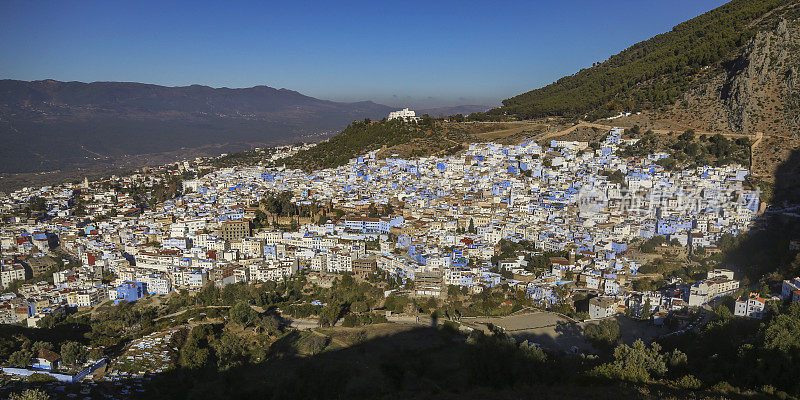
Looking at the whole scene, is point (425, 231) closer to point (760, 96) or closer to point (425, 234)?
point (425, 234)

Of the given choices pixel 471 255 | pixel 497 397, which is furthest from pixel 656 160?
pixel 497 397

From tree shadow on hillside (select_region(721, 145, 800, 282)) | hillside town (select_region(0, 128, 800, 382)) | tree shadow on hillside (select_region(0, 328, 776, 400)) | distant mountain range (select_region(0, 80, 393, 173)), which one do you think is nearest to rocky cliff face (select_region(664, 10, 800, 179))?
tree shadow on hillside (select_region(721, 145, 800, 282))

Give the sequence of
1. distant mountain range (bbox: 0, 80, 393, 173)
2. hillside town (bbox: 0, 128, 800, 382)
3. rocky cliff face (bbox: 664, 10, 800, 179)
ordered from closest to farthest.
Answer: hillside town (bbox: 0, 128, 800, 382) → rocky cliff face (bbox: 664, 10, 800, 179) → distant mountain range (bbox: 0, 80, 393, 173)

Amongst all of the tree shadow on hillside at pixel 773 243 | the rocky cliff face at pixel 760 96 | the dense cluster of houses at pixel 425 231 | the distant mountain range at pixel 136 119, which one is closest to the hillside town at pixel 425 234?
the dense cluster of houses at pixel 425 231

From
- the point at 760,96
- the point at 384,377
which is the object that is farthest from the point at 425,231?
the point at 760,96

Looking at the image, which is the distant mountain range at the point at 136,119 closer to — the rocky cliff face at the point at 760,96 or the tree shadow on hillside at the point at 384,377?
the tree shadow on hillside at the point at 384,377

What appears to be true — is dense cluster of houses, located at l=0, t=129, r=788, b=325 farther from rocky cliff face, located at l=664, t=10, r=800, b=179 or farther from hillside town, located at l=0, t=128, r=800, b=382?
rocky cliff face, located at l=664, t=10, r=800, b=179

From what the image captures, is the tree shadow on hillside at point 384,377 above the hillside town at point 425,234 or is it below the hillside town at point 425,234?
below
